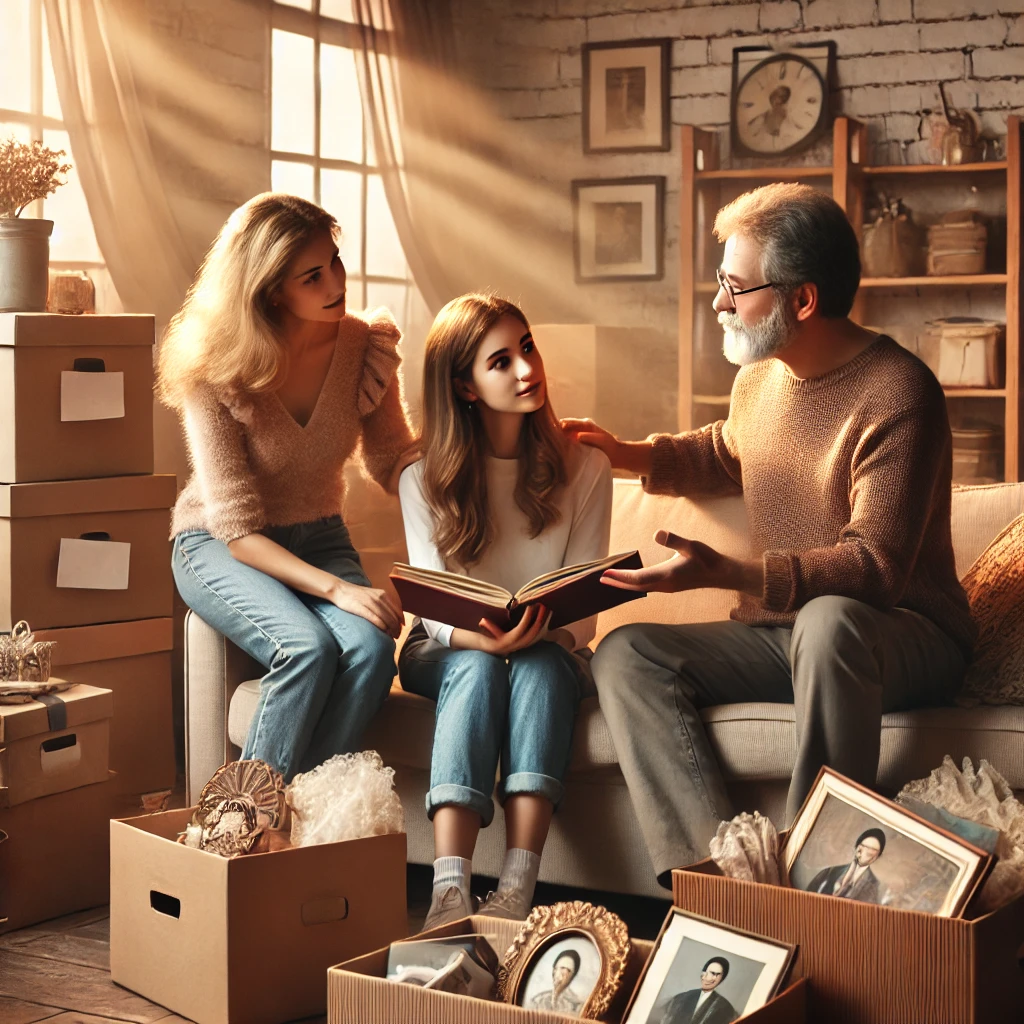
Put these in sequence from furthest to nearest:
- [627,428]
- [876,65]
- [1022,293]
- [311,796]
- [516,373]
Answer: [627,428]
[876,65]
[1022,293]
[516,373]
[311,796]

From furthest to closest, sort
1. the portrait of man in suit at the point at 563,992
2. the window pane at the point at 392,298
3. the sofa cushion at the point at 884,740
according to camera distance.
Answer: the window pane at the point at 392,298, the sofa cushion at the point at 884,740, the portrait of man in suit at the point at 563,992

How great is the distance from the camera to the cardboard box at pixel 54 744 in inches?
89.2

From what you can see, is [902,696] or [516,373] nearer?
[902,696]

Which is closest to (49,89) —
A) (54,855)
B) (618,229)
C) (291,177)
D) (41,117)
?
(41,117)

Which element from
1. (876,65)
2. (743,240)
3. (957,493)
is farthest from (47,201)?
(876,65)

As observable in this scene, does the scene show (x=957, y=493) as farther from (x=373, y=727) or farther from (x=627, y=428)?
(x=627, y=428)

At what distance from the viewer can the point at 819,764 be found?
6.62 feet

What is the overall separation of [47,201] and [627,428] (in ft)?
8.19

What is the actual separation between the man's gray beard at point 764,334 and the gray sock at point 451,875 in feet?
3.04

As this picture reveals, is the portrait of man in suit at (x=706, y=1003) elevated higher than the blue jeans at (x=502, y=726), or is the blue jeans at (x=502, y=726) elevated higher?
the blue jeans at (x=502, y=726)

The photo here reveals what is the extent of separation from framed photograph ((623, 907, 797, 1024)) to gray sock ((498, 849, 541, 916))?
0.49 m

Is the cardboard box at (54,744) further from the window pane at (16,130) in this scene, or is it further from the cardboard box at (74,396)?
the window pane at (16,130)

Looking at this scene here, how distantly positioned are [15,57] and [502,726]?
2.08 m

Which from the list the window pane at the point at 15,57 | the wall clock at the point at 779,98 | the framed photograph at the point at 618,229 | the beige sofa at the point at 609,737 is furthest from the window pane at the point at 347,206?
the beige sofa at the point at 609,737
